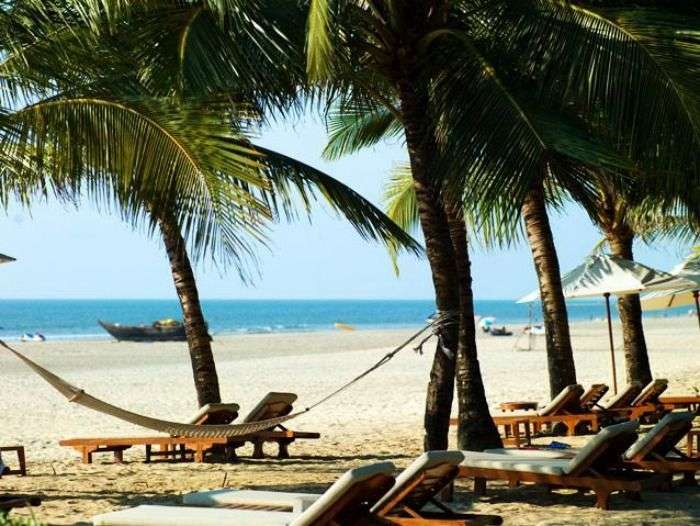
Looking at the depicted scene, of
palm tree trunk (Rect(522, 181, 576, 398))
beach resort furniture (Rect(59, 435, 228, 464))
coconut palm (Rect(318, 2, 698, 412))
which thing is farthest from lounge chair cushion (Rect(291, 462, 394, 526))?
palm tree trunk (Rect(522, 181, 576, 398))

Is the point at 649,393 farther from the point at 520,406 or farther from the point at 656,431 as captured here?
the point at 656,431

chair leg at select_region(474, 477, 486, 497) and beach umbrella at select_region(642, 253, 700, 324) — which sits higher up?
beach umbrella at select_region(642, 253, 700, 324)

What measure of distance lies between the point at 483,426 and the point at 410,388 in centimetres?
1050

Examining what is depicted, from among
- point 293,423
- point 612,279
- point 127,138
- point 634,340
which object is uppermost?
point 127,138

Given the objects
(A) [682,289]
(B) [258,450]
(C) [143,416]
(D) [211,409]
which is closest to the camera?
(C) [143,416]

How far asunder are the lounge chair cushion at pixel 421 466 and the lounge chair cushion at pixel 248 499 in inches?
15.8

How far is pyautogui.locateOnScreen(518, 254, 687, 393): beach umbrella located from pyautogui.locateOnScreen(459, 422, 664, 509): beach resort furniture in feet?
18.0

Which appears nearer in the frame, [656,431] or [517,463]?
[517,463]

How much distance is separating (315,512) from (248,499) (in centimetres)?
100

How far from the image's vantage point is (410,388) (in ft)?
65.0

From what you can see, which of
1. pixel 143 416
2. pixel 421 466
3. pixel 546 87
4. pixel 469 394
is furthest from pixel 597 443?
pixel 143 416

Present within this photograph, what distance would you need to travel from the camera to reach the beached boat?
48.1 m

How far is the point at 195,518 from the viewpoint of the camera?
5.72m

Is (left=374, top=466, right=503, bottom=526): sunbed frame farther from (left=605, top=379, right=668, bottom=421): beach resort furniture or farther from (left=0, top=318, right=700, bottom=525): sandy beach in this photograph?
(left=605, top=379, right=668, bottom=421): beach resort furniture
